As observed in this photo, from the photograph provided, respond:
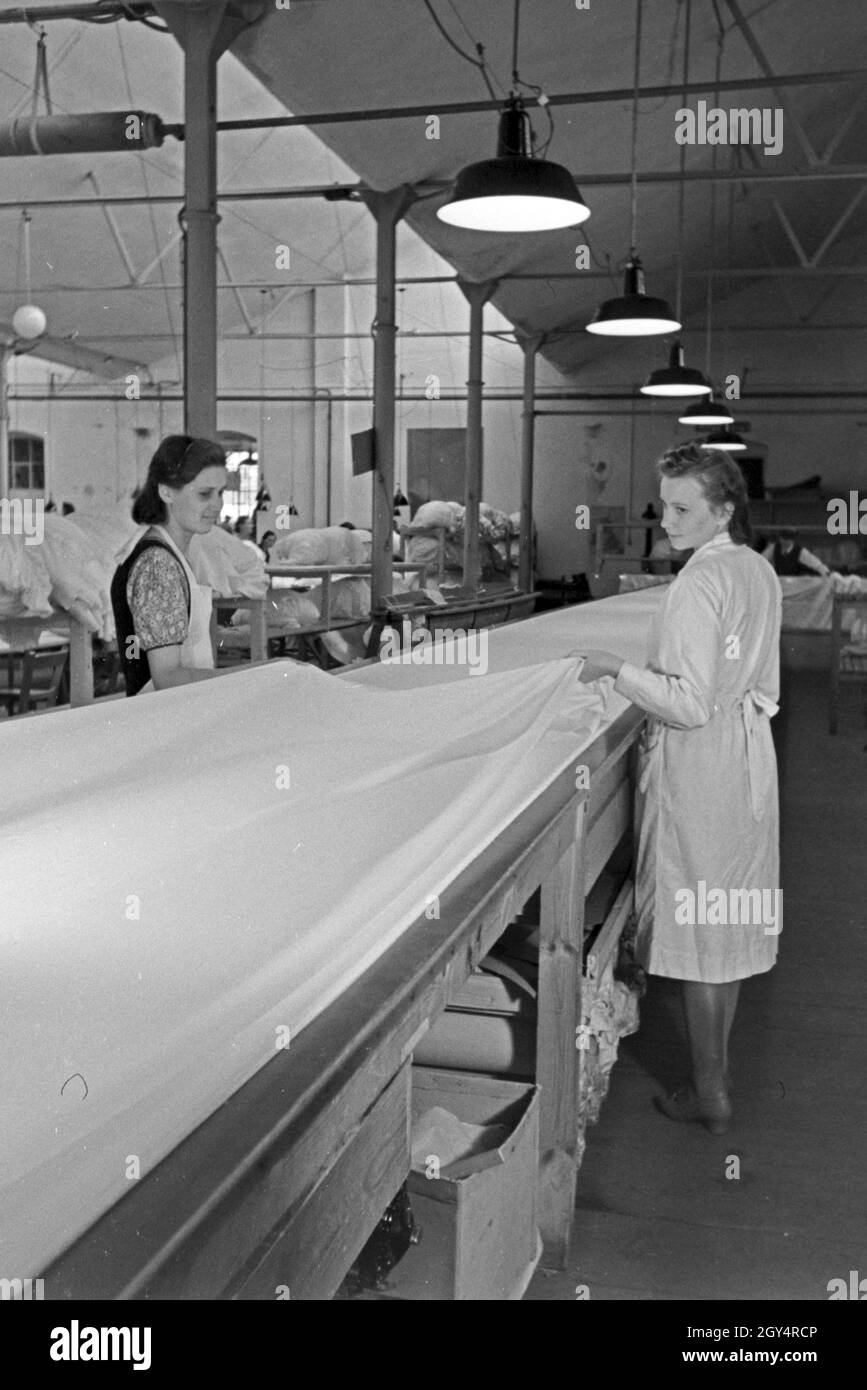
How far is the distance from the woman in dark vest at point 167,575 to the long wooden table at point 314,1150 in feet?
2.98

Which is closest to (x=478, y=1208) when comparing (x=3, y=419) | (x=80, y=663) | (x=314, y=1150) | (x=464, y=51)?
(x=314, y=1150)

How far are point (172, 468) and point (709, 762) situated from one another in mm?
1279

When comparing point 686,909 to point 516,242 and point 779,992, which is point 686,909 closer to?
point 779,992

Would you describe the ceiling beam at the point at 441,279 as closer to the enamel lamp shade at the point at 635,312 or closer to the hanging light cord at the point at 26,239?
the hanging light cord at the point at 26,239

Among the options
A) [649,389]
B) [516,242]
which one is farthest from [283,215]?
[649,389]

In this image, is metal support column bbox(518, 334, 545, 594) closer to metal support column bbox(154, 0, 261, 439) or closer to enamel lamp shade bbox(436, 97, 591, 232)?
metal support column bbox(154, 0, 261, 439)

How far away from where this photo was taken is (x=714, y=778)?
270 cm

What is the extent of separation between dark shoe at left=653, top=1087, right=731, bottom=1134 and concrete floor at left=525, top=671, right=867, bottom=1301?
0.02m

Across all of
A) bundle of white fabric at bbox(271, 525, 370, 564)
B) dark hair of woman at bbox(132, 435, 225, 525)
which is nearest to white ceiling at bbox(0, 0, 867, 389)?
bundle of white fabric at bbox(271, 525, 370, 564)

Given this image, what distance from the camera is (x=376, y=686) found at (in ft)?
8.83

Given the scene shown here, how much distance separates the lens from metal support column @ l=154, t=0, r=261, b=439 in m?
5.80

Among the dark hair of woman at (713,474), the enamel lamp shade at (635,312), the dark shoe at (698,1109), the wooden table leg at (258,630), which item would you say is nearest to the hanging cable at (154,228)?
the wooden table leg at (258,630)

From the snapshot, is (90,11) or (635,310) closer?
(635,310)

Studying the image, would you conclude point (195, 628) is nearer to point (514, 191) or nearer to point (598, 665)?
point (598, 665)
